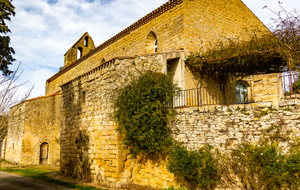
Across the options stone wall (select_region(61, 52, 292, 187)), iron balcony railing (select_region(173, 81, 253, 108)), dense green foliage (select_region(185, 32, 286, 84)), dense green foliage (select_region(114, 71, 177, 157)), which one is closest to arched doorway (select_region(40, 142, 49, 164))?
stone wall (select_region(61, 52, 292, 187))

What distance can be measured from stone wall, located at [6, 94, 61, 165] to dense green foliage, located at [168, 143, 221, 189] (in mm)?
13058

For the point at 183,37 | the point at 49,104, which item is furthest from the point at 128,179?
the point at 49,104

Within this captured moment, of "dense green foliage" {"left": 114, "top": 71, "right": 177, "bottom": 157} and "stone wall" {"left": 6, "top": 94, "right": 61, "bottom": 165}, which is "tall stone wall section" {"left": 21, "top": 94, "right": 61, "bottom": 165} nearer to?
"stone wall" {"left": 6, "top": 94, "right": 61, "bottom": 165}

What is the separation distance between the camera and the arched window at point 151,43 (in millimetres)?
13344

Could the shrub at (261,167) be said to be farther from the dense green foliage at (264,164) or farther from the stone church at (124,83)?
the stone church at (124,83)

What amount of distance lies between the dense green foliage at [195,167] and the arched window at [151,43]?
7133mm

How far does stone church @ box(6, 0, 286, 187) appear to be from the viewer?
28.7ft

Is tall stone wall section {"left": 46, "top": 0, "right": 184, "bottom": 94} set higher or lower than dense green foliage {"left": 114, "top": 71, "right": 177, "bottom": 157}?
higher

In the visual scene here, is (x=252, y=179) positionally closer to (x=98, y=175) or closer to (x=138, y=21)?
(x=98, y=175)

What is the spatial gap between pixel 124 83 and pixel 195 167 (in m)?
3.95

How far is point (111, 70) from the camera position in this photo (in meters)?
9.34

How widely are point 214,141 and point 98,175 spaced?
489 centimetres

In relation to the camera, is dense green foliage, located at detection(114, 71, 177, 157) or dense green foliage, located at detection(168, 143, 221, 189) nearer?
dense green foliage, located at detection(168, 143, 221, 189)

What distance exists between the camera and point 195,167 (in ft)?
22.9
